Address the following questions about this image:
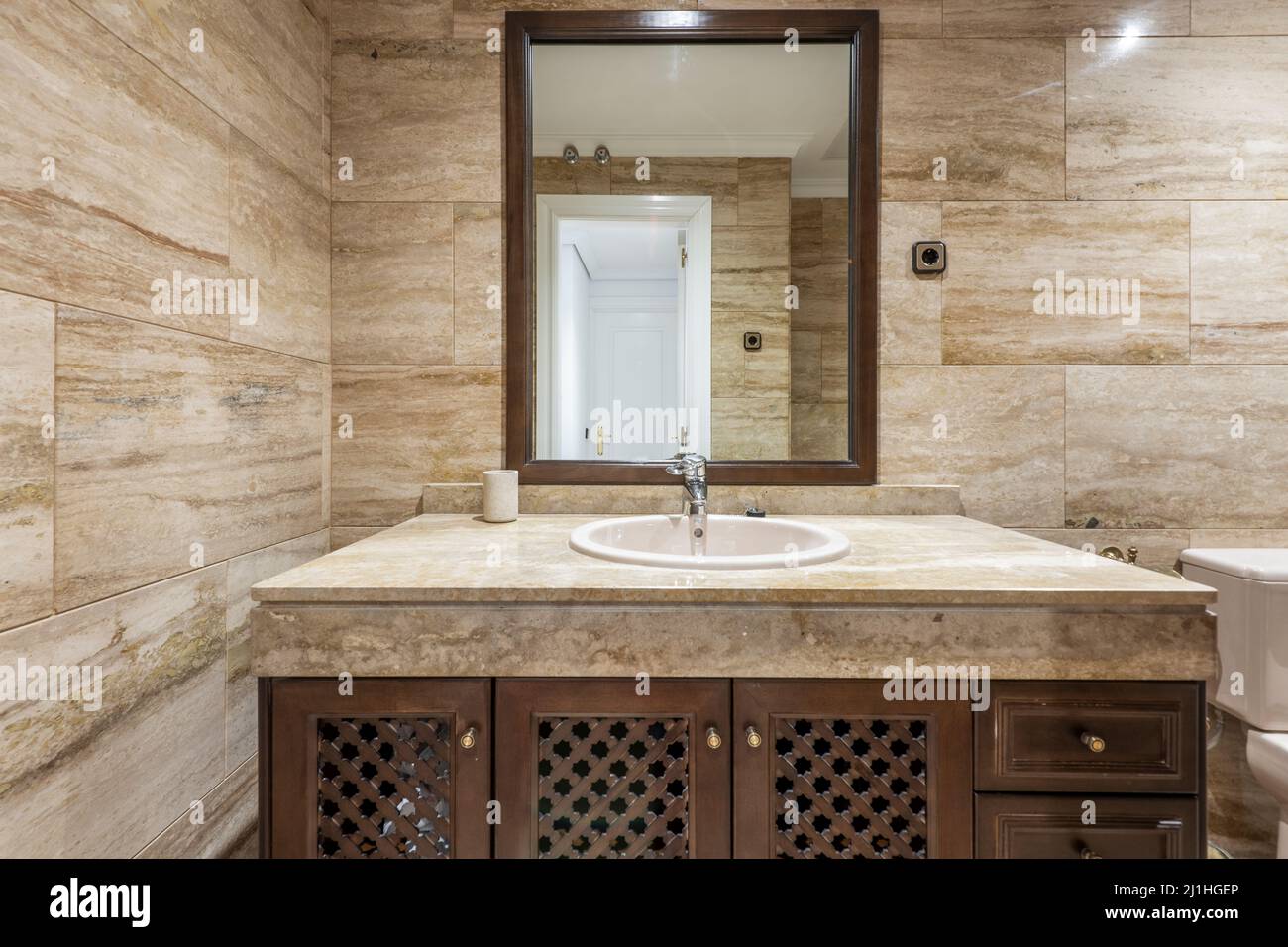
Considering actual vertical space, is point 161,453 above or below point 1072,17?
below

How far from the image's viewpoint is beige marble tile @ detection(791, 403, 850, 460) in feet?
5.07

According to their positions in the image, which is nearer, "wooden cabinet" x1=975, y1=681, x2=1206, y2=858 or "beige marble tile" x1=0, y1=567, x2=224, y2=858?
"beige marble tile" x1=0, y1=567, x2=224, y2=858

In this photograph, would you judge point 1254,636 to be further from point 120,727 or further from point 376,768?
point 120,727

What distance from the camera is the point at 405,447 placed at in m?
1.57

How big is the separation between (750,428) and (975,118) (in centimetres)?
89

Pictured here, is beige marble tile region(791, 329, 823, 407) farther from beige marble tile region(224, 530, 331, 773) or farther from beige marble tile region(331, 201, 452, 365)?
beige marble tile region(224, 530, 331, 773)

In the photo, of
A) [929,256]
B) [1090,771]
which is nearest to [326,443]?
[929,256]

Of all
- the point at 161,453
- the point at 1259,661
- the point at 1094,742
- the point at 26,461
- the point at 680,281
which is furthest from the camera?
the point at 680,281

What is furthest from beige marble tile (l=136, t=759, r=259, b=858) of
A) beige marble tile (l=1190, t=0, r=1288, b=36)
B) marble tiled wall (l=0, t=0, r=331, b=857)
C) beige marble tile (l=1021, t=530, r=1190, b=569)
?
beige marble tile (l=1190, t=0, r=1288, b=36)

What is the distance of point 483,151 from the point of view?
5.05ft

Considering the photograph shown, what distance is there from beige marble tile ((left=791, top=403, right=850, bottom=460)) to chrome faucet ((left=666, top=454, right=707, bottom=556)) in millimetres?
278

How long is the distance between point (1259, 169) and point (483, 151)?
1.80 metres
